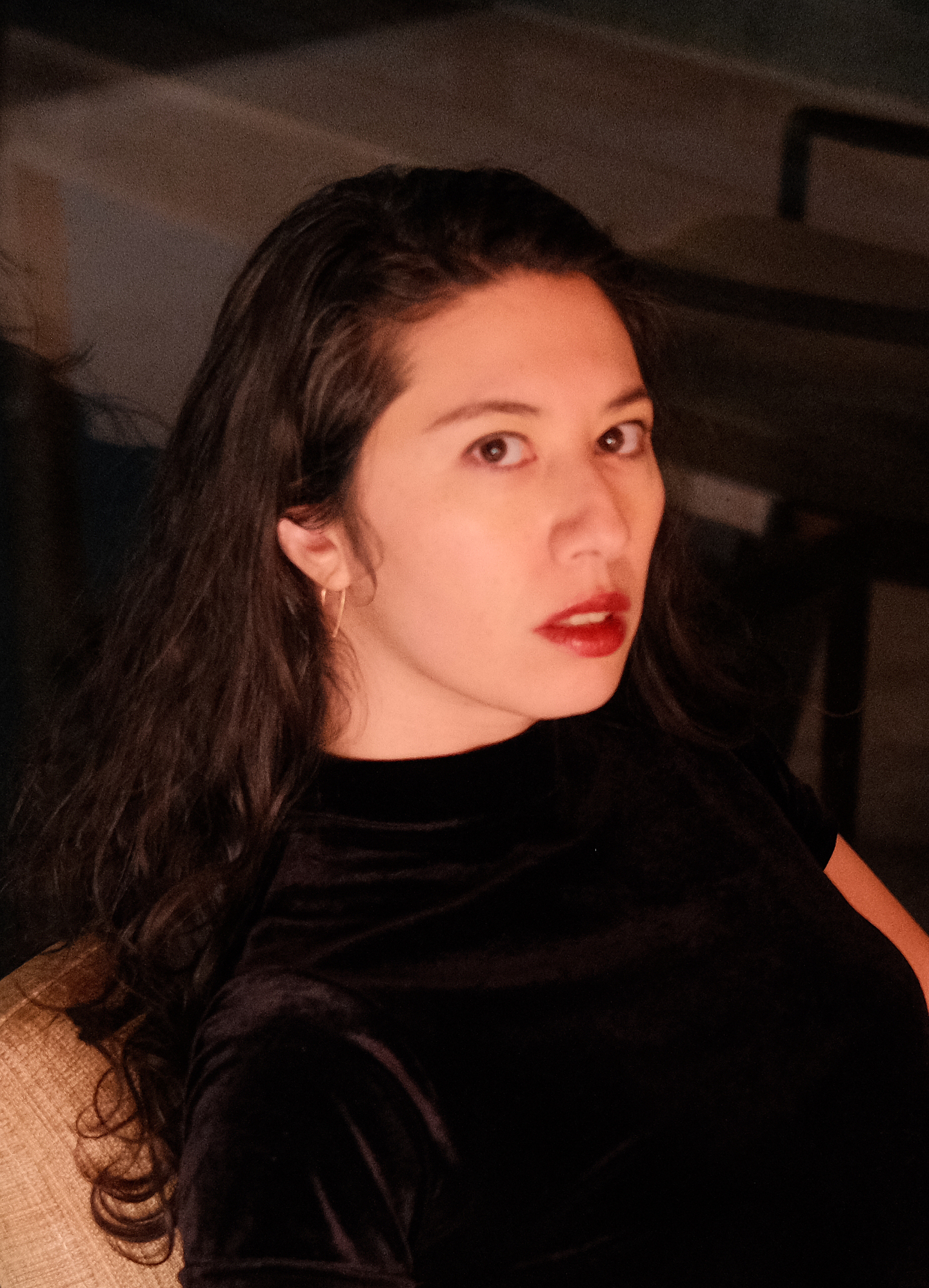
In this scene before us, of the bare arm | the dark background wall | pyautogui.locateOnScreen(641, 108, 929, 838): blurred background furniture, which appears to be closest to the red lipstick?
the bare arm

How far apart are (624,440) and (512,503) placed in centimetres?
12

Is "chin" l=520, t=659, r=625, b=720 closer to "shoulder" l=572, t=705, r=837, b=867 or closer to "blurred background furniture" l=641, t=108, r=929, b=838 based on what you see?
"shoulder" l=572, t=705, r=837, b=867

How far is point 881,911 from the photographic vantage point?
3.51 ft

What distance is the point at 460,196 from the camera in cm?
81

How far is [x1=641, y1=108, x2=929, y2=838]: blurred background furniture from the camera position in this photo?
1498 mm

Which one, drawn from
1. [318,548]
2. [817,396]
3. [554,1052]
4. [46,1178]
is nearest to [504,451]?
[318,548]

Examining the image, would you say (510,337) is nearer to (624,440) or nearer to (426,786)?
(624,440)

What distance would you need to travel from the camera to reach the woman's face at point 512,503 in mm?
757

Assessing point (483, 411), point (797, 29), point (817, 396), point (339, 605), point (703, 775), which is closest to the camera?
point (483, 411)

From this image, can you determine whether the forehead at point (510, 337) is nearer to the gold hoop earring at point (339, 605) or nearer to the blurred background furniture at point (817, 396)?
the gold hoop earring at point (339, 605)

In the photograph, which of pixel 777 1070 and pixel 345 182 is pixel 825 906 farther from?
pixel 345 182

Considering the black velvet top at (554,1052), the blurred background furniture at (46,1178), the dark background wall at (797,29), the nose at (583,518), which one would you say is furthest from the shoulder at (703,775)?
the dark background wall at (797,29)

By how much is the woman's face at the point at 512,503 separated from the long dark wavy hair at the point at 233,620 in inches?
1.0

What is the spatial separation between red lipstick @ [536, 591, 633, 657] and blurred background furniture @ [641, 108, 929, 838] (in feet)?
2.38
